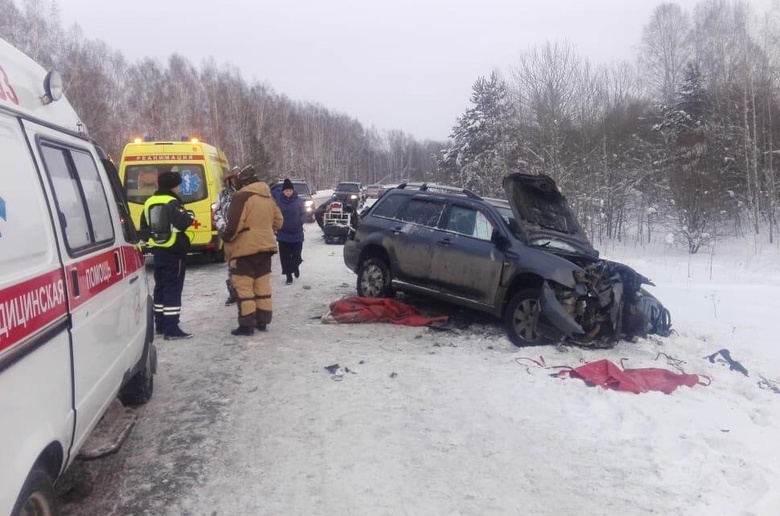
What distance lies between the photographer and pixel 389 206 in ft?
29.3

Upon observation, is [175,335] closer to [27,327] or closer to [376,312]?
[376,312]

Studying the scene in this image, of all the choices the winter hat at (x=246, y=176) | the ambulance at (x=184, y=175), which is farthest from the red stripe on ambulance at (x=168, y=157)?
the winter hat at (x=246, y=176)

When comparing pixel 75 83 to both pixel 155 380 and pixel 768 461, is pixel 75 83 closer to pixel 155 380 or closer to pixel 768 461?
pixel 155 380

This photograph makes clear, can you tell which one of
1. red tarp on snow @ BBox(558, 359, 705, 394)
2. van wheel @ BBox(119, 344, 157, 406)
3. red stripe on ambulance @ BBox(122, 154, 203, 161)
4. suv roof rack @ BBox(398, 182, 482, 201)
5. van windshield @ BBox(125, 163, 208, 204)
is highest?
red stripe on ambulance @ BBox(122, 154, 203, 161)

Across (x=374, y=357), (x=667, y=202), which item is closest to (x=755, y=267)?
(x=667, y=202)

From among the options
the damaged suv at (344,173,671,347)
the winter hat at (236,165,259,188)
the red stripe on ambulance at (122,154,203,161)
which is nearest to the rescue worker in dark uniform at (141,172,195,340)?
the winter hat at (236,165,259,188)

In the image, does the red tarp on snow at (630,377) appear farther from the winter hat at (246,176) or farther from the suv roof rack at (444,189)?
the winter hat at (246,176)

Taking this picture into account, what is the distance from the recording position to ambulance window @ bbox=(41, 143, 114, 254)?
297 centimetres

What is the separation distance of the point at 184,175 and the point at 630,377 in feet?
32.8

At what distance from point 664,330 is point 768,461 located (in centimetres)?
329

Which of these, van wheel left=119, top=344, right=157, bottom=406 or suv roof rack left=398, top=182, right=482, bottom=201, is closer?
van wheel left=119, top=344, right=157, bottom=406

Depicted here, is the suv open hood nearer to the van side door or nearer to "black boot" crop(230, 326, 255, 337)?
"black boot" crop(230, 326, 255, 337)

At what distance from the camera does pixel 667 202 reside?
2359 cm

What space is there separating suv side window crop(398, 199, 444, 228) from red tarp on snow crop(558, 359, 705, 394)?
10.7ft
